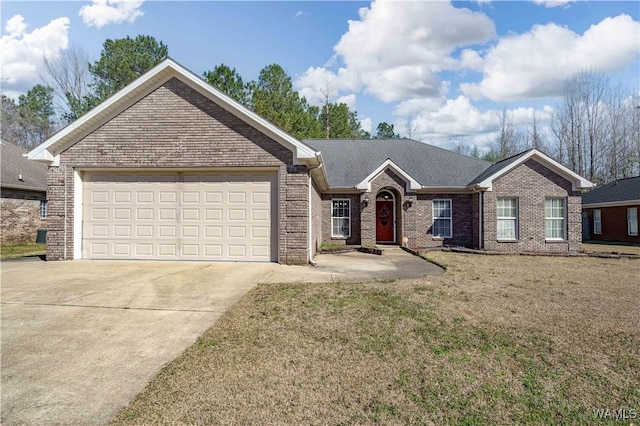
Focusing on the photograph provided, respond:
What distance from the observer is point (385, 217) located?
62.8ft

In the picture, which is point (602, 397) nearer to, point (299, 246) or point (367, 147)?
point (299, 246)

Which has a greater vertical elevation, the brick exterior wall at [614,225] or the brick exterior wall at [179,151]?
the brick exterior wall at [179,151]

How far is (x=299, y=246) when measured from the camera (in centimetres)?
1059

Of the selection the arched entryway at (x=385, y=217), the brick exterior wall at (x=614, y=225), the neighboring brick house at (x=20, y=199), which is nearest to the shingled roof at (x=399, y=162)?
the arched entryway at (x=385, y=217)

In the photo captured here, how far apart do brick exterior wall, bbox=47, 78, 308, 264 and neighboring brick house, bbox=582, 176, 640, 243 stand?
2251 cm

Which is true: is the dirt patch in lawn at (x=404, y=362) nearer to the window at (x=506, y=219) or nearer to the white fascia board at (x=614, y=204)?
the window at (x=506, y=219)

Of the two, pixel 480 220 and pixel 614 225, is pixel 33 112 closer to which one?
pixel 480 220

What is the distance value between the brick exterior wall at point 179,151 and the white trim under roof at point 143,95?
163 millimetres

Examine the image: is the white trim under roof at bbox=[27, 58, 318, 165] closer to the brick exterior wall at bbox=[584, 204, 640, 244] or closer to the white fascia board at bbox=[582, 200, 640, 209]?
the white fascia board at bbox=[582, 200, 640, 209]

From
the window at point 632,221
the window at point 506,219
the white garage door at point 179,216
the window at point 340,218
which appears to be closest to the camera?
the white garage door at point 179,216

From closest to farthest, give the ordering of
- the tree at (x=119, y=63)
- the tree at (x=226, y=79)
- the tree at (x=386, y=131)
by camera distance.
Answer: the tree at (x=226, y=79) < the tree at (x=119, y=63) < the tree at (x=386, y=131)

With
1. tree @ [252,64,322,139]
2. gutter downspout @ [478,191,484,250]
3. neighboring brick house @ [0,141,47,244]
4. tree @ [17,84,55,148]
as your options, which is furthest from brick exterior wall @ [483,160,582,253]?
tree @ [17,84,55,148]

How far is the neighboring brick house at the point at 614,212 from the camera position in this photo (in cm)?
2220

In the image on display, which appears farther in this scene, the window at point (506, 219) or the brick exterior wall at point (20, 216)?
the brick exterior wall at point (20, 216)
